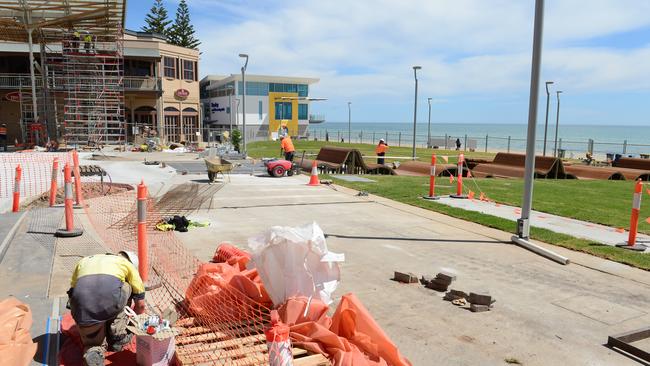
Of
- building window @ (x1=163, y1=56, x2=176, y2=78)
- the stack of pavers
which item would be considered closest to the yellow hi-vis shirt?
the stack of pavers

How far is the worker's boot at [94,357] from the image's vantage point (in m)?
4.04

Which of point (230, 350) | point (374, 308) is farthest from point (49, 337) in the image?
point (374, 308)

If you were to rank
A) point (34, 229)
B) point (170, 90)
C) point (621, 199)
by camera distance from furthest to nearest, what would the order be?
point (170, 90) < point (621, 199) < point (34, 229)

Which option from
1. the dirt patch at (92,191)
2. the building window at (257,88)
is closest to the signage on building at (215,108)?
the building window at (257,88)

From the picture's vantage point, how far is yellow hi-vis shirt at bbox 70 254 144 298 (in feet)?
13.9

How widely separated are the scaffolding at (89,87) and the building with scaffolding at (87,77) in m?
0.06

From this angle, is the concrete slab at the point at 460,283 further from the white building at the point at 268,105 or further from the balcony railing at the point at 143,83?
the white building at the point at 268,105

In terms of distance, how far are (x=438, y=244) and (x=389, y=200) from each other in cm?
522

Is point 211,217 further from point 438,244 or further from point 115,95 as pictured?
point 115,95

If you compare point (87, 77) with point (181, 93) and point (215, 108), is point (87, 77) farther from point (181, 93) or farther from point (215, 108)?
point (215, 108)

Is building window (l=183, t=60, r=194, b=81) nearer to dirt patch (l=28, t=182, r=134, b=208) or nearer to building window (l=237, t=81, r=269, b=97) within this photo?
building window (l=237, t=81, r=269, b=97)

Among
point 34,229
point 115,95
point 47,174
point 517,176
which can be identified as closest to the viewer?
point 34,229

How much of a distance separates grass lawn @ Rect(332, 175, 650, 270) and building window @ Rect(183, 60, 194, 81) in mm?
31045

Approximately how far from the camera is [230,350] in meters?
4.36
